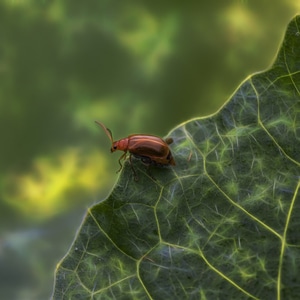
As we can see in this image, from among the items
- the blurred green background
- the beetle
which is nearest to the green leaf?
the beetle

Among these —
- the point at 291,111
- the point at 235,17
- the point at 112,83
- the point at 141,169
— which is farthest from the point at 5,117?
the point at 291,111

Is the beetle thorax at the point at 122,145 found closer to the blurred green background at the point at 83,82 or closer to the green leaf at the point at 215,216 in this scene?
the green leaf at the point at 215,216

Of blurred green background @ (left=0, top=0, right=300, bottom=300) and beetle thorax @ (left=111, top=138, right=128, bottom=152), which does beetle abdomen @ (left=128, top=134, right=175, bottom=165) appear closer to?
beetle thorax @ (left=111, top=138, right=128, bottom=152)

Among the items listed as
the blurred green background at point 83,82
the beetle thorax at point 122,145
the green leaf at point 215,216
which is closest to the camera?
the green leaf at point 215,216

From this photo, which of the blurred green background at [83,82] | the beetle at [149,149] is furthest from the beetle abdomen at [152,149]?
the blurred green background at [83,82]

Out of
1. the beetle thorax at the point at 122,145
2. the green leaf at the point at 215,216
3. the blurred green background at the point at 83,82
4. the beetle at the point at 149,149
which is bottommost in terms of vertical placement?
the green leaf at the point at 215,216

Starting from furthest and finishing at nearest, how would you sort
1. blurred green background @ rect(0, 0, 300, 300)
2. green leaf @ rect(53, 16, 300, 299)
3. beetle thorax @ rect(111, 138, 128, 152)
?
blurred green background @ rect(0, 0, 300, 300), beetle thorax @ rect(111, 138, 128, 152), green leaf @ rect(53, 16, 300, 299)

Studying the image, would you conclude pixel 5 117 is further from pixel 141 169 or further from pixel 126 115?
pixel 141 169

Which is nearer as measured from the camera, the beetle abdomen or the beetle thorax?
the beetle abdomen
